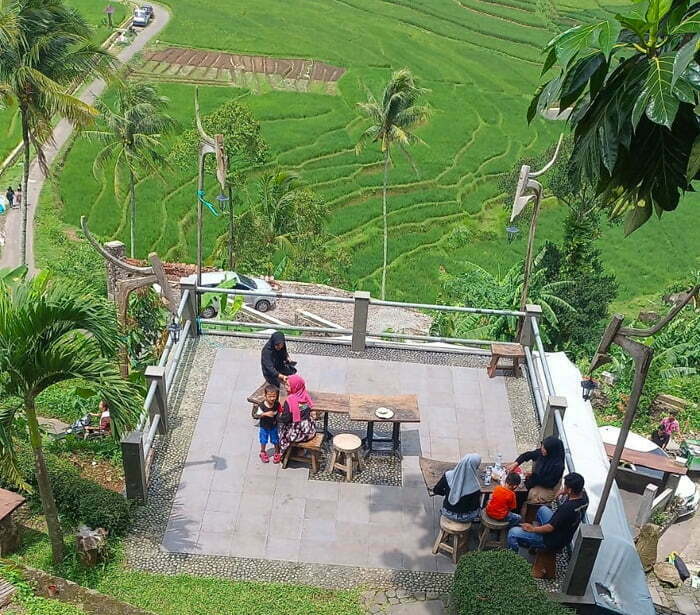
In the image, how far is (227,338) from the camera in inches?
513

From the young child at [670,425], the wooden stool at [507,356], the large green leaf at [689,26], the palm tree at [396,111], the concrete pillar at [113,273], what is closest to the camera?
the large green leaf at [689,26]

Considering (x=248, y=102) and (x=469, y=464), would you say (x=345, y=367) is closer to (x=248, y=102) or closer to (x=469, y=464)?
(x=469, y=464)

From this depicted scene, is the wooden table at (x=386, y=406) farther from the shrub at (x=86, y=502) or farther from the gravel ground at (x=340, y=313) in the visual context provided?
the gravel ground at (x=340, y=313)

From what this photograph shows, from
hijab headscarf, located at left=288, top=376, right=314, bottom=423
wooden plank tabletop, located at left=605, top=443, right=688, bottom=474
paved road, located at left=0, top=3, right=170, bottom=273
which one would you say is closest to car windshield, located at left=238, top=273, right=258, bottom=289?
paved road, located at left=0, top=3, right=170, bottom=273

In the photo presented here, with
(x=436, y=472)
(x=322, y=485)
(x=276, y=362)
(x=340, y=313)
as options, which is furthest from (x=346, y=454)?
(x=340, y=313)

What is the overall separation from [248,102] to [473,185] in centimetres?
1367

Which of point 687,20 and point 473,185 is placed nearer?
point 687,20

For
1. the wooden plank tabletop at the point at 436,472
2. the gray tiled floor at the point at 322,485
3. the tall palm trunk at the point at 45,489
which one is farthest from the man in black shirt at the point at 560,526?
the tall palm trunk at the point at 45,489

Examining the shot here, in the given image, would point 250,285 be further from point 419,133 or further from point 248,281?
point 419,133

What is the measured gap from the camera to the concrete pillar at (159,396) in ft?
33.8

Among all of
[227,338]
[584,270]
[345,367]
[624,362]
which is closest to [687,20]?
[345,367]

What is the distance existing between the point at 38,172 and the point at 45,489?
32736mm

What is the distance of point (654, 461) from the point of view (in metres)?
15.4

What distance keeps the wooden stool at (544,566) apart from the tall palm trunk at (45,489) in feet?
18.2
